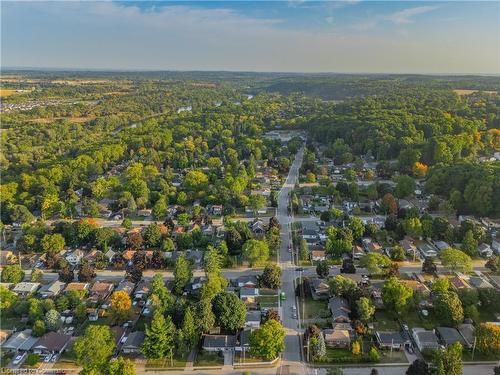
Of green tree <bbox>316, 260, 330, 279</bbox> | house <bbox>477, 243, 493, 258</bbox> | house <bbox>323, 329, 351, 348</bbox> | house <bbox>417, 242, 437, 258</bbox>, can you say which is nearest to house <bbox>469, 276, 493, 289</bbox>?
house <bbox>417, 242, 437, 258</bbox>

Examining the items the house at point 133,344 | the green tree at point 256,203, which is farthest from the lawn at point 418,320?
the green tree at point 256,203

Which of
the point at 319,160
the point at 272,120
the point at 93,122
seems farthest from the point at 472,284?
the point at 93,122

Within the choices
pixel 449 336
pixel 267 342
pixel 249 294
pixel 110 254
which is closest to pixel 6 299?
pixel 110 254

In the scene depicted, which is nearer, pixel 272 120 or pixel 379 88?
pixel 272 120

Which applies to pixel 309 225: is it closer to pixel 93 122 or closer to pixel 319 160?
pixel 319 160

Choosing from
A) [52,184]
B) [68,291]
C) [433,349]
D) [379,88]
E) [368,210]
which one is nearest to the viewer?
[433,349]

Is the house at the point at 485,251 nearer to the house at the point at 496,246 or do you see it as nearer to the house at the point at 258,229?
the house at the point at 496,246
